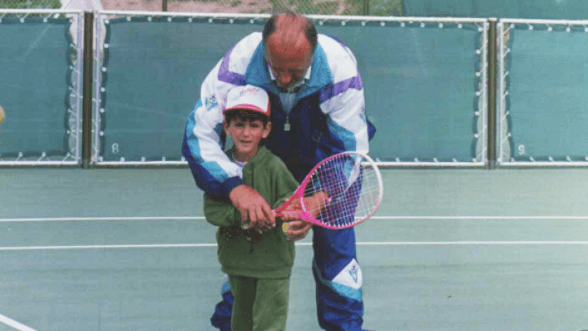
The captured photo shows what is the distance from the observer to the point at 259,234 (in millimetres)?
4578

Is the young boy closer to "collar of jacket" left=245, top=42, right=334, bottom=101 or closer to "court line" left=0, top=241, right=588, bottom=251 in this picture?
"collar of jacket" left=245, top=42, right=334, bottom=101

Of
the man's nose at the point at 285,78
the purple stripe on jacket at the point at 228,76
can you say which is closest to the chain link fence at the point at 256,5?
the purple stripe on jacket at the point at 228,76

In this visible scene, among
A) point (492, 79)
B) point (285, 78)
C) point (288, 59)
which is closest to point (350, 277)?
point (285, 78)

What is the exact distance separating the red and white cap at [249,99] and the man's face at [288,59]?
172 millimetres

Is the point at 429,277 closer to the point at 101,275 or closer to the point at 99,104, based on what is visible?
the point at 101,275

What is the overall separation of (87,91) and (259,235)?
9.32 meters

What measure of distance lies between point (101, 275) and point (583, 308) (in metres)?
3.12

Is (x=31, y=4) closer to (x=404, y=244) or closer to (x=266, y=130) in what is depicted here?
(x=404, y=244)

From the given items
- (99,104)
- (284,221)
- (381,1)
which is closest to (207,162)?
(284,221)

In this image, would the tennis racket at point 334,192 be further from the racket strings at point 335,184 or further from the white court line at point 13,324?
the white court line at point 13,324

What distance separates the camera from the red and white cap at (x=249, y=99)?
4.42 m

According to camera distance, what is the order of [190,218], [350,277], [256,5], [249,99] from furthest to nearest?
[256,5], [190,218], [350,277], [249,99]

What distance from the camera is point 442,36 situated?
45.6 ft

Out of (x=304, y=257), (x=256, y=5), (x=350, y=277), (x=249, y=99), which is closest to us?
(x=249, y=99)
